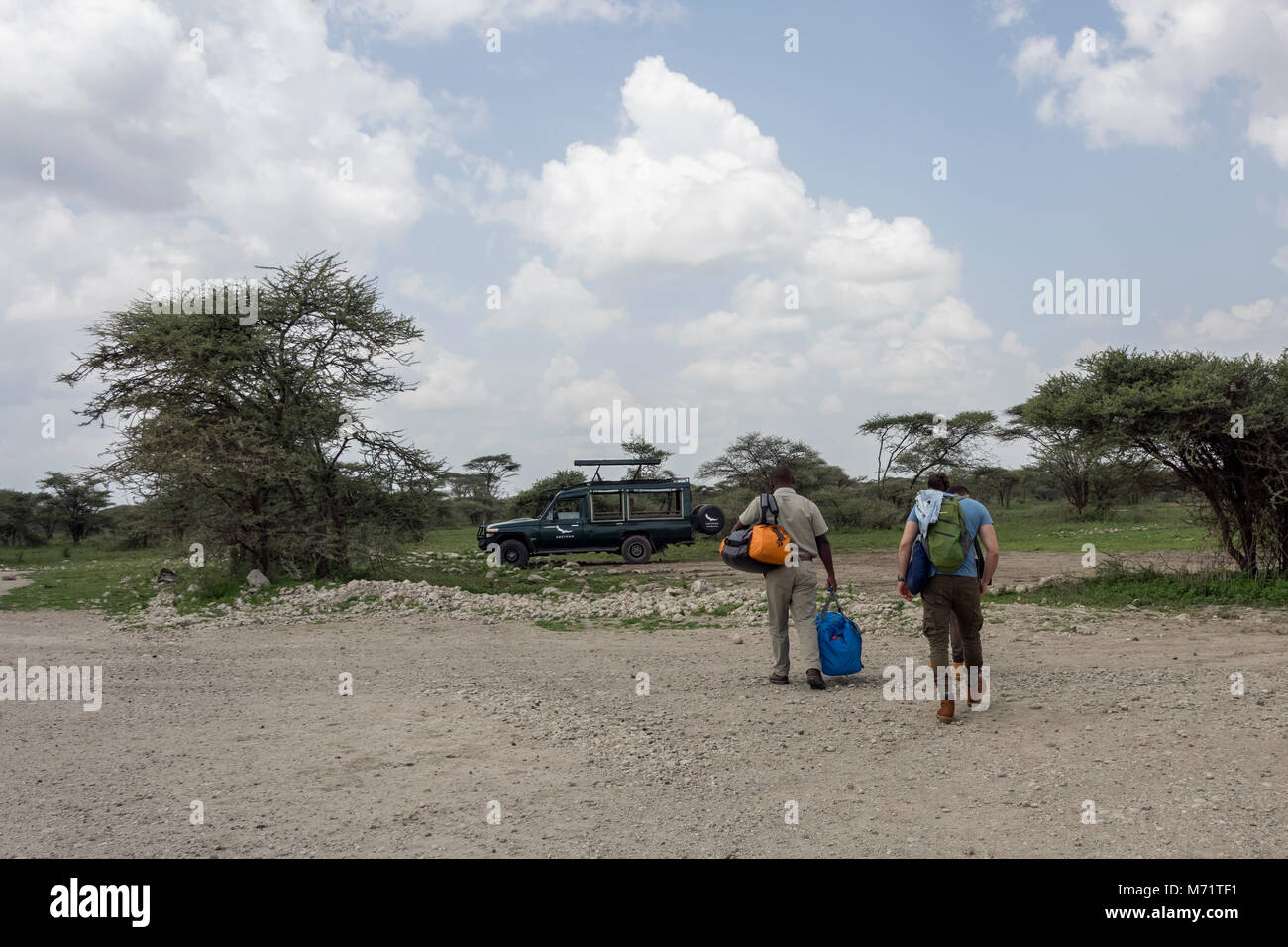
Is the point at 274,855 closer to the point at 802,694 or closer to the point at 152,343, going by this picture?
the point at 802,694

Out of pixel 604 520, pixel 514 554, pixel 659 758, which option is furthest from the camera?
pixel 604 520

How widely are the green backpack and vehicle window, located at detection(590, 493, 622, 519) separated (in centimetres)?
1750

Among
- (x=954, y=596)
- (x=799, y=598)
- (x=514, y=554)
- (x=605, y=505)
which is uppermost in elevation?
(x=605, y=505)

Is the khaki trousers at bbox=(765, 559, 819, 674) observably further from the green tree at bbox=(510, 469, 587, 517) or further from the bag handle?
the green tree at bbox=(510, 469, 587, 517)

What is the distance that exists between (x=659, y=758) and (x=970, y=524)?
2.86 meters

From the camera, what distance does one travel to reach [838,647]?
7871mm

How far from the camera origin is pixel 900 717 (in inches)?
264

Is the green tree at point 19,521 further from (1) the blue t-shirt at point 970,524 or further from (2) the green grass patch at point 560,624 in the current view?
(1) the blue t-shirt at point 970,524

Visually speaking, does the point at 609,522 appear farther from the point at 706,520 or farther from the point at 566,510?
the point at 706,520

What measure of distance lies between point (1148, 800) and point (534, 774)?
3482mm

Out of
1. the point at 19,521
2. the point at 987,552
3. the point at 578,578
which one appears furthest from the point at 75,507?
the point at 987,552

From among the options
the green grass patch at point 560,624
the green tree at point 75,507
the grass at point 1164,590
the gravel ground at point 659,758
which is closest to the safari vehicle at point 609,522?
the green grass patch at point 560,624

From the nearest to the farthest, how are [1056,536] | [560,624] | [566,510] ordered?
[560,624] → [566,510] → [1056,536]

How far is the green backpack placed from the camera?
6.44m
